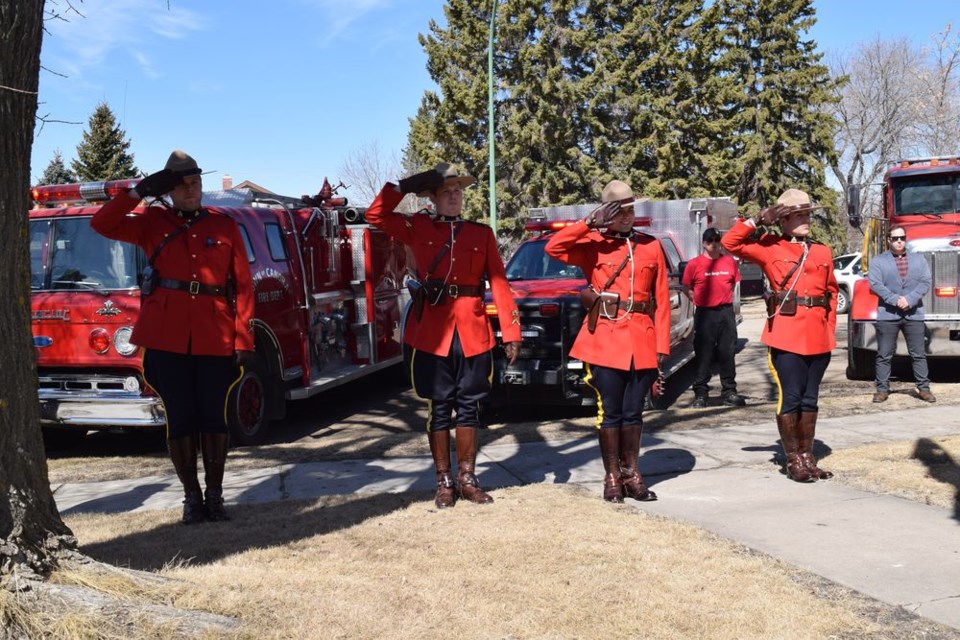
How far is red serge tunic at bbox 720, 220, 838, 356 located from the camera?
645 centimetres

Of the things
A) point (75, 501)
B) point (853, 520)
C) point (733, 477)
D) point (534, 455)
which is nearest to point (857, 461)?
point (733, 477)

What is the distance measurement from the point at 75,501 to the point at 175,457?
63.3 inches

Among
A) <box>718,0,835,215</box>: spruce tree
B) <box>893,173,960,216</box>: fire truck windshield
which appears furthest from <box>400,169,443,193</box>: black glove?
<box>718,0,835,215</box>: spruce tree

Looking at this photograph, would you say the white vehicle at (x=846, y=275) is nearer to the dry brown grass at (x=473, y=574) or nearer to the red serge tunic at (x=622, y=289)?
the red serge tunic at (x=622, y=289)

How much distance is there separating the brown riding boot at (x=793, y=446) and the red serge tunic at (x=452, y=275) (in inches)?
78.6

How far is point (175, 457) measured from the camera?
18.3 feet

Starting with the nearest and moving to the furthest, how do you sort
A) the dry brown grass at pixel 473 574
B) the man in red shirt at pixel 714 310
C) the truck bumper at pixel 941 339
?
the dry brown grass at pixel 473 574 < the man in red shirt at pixel 714 310 < the truck bumper at pixel 941 339

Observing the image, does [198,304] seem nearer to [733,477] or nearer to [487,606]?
[487,606]

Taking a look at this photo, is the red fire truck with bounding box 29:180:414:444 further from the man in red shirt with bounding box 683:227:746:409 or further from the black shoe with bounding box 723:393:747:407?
the black shoe with bounding box 723:393:747:407

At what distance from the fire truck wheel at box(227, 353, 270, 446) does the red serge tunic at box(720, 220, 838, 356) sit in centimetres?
448

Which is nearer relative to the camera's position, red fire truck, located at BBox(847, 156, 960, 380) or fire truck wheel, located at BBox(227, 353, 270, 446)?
fire truck wheel, located at BBox(227, 353, 270, 446)

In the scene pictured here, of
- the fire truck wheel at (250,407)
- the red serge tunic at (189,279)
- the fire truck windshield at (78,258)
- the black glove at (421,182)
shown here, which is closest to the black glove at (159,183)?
the red serge tunic at (189,279)

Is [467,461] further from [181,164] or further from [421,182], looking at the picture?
[181,164]

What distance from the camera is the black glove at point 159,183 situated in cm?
523
